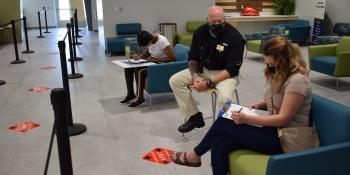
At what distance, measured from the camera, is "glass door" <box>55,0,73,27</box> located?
1671cm

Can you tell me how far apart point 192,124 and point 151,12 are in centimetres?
629

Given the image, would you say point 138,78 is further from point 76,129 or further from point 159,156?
point 159,156

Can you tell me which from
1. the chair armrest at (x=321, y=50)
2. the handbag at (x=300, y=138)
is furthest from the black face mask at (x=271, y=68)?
the chair armrest at (x=321, y=50)

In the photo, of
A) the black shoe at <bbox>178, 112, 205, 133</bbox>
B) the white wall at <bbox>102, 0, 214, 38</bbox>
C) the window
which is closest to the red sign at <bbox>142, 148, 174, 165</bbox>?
the black shoe at <bbox>178, 112, 205, 133</bbox>

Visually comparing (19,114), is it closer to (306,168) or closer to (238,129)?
(238,129)

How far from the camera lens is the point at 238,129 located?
2.36 m

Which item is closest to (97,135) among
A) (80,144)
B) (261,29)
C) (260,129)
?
(80,144)

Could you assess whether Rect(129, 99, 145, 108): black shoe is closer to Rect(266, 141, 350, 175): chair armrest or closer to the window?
Rect(266, 141, 350, 175): chair armrest

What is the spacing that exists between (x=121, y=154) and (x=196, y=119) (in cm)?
86

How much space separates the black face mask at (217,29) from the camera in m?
3.61

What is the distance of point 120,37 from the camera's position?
9047mm

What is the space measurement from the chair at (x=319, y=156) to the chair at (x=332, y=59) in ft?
11.7

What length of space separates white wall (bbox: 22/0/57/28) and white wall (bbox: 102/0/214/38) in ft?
27.9

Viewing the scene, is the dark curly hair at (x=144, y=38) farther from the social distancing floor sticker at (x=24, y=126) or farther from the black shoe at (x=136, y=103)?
the social distancing floor sticker at (x=24, y=126)
